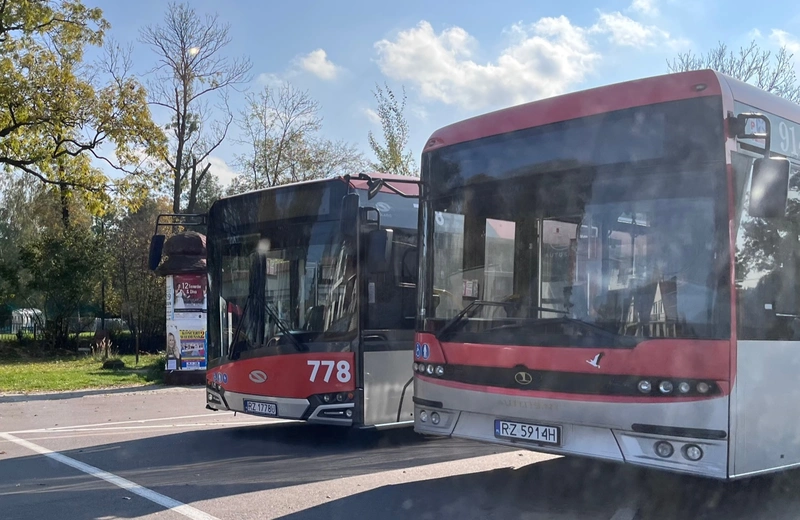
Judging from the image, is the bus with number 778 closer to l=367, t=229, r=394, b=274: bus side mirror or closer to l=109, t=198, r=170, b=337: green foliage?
l=367, t=229, r=394, b=274: bus side mirror

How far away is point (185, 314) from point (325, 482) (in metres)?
11.7

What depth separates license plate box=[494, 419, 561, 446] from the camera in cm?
625

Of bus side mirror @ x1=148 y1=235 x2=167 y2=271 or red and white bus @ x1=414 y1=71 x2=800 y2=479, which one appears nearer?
red and white bus @ x1=414 y1=71 x2=800 y2=479

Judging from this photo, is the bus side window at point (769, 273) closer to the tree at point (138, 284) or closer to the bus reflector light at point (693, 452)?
the bus reflector light at point (693, 452)

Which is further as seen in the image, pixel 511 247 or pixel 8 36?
pixel 8 36

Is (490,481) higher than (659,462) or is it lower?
lower

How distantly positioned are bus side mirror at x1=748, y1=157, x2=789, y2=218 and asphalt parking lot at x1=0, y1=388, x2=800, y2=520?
8.38ft

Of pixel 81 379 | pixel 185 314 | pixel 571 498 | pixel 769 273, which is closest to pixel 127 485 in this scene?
pixel 571 498

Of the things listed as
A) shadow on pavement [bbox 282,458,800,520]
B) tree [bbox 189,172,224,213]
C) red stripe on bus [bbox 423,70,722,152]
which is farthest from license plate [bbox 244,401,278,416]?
tree [bbox 189,172,224,213]

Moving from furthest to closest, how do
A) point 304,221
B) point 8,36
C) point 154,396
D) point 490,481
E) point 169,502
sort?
point 8,36 < point 154,396 < point 304,221 < point 490,481 < point 169,502

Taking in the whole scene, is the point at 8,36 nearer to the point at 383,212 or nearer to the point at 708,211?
the point at 383,212

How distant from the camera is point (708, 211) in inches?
222

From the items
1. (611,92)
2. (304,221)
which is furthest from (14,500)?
(611,92)

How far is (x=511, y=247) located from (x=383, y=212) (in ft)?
9.87
